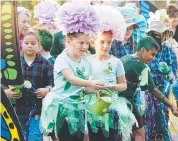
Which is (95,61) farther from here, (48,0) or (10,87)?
(48,0)

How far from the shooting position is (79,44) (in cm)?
582

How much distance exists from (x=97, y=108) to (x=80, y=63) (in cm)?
44

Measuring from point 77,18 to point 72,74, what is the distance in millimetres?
515

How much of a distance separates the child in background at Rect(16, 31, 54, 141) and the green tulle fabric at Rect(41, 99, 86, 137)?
2.58 ft

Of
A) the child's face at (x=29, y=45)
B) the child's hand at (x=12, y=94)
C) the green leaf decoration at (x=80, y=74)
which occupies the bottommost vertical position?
the child's hand at (x=12, y=94)

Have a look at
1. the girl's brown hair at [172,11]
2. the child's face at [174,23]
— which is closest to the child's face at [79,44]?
the child's face at [174,23]

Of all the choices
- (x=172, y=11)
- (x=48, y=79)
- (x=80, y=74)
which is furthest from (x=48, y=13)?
(x=172, y=11)

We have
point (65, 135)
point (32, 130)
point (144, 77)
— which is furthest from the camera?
point (144, 77)

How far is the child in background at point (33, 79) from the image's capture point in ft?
22.1

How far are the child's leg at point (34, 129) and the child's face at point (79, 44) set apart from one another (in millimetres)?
1347

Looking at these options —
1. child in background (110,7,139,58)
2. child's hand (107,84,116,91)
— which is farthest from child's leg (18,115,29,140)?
child in background (110,7,139,58)

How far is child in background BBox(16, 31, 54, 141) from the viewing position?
22.1 feet

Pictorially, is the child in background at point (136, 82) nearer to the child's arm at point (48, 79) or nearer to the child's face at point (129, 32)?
the child's arm at point (48, 79)

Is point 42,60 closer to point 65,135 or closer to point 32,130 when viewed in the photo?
point 32,130
